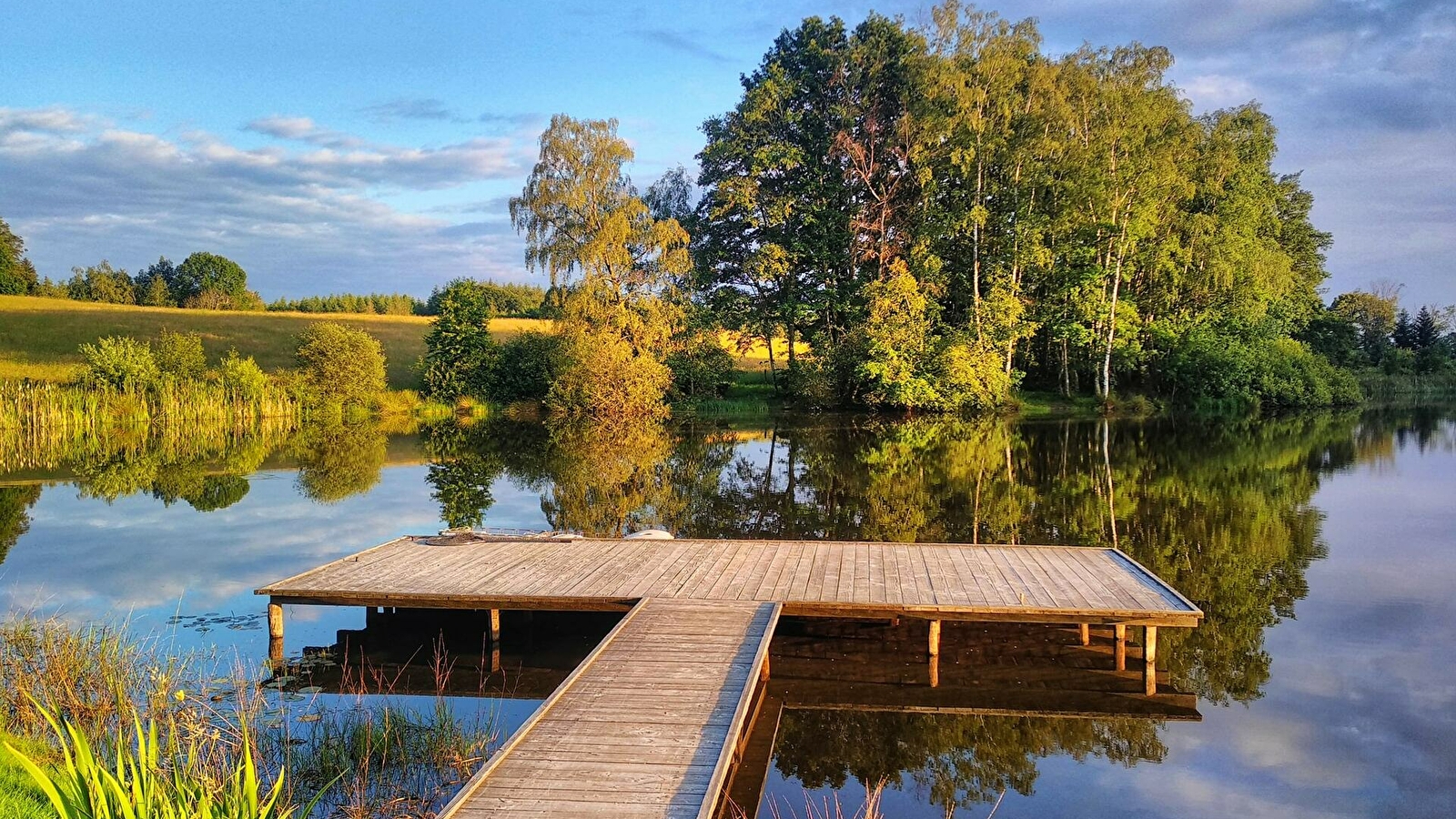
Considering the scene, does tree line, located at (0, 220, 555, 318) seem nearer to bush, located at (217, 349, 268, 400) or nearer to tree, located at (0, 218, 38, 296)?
tree, located at (0, 218, 38, 296)

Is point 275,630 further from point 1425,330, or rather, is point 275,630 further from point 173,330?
point 1425,330

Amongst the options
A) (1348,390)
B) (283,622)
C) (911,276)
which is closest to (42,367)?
(911,276)

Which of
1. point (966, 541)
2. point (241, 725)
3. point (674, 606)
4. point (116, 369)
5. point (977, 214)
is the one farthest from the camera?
point (977, 214)

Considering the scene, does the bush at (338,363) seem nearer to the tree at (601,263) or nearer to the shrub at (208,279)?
the tree at (601,263)

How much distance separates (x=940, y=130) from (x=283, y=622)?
33.6 metres

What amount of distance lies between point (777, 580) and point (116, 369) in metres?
35.4

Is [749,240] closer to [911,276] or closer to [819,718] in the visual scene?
[911,276]

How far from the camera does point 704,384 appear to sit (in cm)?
4566

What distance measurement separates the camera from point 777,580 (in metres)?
10.4

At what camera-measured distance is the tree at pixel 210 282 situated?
83750 mm

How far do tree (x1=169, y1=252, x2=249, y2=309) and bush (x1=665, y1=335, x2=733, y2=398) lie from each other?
186ft

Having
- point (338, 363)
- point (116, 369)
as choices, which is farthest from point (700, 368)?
point (116, 369)

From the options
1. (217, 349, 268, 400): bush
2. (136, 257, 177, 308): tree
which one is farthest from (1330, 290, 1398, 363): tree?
(136, 257, 177, 308): tree

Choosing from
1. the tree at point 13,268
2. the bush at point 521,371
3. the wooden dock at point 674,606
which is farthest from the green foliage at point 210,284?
the wooden dock at point 674,606
